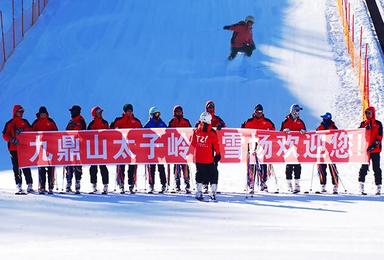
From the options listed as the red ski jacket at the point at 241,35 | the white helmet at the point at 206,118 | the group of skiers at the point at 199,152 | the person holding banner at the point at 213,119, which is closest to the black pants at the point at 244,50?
the red ski jacket at the point at 241,35

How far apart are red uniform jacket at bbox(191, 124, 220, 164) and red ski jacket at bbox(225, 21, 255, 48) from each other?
11.1 metres

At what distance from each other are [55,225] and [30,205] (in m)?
1.68

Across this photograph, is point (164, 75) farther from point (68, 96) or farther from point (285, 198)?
point (285, 198)

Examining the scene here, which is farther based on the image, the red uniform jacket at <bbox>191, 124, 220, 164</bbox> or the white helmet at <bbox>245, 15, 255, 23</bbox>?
the white helmet at <bbox>245, 15, 255, 23</bbox>

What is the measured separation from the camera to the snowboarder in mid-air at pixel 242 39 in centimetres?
2253

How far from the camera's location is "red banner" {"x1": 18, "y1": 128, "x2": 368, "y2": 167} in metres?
12.8

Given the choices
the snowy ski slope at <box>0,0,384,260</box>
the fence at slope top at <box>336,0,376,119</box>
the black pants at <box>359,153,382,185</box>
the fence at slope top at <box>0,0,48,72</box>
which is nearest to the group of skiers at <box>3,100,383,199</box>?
the black pants at <box>359,153,382,185</box>

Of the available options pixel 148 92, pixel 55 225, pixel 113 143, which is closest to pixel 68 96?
pixel 148 92

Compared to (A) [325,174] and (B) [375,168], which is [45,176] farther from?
(B) [375,168]

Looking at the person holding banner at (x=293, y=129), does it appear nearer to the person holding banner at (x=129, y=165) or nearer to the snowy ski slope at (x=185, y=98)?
the snowy ski slope at (x=185, y=98)

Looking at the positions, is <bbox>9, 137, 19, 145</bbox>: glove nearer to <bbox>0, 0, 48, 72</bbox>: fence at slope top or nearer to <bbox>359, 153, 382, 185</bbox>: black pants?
<bbox>359, 153, 382, 185</bbox>: black pants

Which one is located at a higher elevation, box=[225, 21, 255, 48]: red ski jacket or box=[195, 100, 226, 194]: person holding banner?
box=[225, 21, 255, 48]: red ski jacket

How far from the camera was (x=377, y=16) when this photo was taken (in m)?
24.1

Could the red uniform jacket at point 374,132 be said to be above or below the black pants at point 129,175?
above
